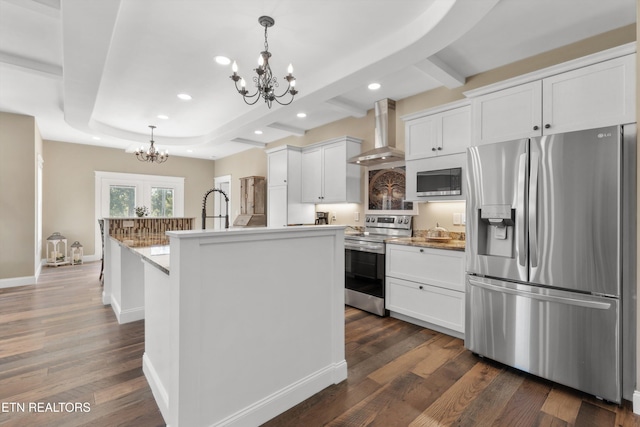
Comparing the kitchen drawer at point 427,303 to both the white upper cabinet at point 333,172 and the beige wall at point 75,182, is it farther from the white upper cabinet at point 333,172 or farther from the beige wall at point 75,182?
the beige wall at point 75,182

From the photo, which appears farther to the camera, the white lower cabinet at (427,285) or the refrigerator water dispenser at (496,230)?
the white lower cabinet at (427,285)

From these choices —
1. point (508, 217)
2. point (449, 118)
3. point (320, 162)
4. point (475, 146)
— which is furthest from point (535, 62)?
point (320, 162)

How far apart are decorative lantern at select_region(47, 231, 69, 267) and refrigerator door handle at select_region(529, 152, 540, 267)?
8.07 metres

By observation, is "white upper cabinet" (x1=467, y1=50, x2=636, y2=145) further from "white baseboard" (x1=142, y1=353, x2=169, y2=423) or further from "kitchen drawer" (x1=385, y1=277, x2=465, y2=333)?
"white baseboard" (x1=142, y1=353, x2=169, y2=423)

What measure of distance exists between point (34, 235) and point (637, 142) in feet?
24.2

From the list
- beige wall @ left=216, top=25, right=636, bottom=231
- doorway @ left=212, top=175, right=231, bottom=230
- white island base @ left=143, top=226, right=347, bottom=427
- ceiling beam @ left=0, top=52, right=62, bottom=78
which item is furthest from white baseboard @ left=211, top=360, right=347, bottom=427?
doorway @ left=212, top=175, right=231, bottom=230

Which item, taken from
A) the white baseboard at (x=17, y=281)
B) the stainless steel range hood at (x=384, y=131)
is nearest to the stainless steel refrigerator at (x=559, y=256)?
the stainless steel range hood at (x=384, y=131)

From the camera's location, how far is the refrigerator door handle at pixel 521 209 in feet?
7.43

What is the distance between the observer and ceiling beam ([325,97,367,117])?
4.08 metres

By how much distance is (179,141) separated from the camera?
6.39 metres

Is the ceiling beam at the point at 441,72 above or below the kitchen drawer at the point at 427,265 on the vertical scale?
above

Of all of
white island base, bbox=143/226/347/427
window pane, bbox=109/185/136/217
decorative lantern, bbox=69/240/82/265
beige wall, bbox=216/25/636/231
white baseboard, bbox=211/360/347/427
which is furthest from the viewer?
window pane, bbox=109/185/136/217

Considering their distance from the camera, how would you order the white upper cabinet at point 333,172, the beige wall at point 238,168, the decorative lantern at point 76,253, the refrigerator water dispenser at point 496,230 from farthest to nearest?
the beige wall at point 238,168 → the decorative lantern at point 76,253 → the white upper cabinet at point 333,172 → the refrigerator water dispenser at point 496,230

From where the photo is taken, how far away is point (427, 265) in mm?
3121
